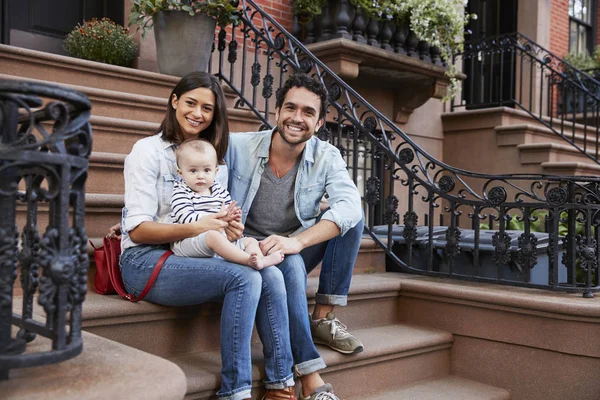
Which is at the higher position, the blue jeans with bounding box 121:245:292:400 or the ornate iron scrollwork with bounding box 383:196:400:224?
the ornate iron scrollwork with bounding box 383:196:400:224

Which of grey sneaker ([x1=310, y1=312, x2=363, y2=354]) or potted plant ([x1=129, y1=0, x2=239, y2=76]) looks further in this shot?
potted plant ([x1=129, y1=0, x2=239, y2=76])

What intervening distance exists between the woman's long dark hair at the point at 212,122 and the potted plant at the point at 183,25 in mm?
2242

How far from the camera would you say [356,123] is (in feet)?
13.8

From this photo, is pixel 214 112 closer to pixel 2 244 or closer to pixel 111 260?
pixel 111 260

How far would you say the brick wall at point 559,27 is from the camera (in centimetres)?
1009

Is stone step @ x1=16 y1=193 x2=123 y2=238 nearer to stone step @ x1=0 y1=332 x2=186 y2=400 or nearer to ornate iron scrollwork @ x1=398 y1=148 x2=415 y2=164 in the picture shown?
stone step @ x1=0 y1=332 x2=186 y2=400

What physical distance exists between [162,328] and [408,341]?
4.33ft

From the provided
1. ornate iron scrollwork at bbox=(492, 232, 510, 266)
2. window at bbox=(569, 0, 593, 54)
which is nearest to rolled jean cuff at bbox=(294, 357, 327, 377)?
ornate iron scrollwork at bbox=(492, 232, 510, 266)

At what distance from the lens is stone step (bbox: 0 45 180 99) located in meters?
4.24

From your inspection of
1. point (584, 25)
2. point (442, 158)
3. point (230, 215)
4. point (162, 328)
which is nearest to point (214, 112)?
point (230, 215)

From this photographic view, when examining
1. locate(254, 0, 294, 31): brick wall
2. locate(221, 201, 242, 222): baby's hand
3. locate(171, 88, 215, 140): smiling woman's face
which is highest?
locate(254, 0, 294, 31): brick wall

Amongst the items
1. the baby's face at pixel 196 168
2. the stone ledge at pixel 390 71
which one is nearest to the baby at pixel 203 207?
the baby's face at pixel 196 168

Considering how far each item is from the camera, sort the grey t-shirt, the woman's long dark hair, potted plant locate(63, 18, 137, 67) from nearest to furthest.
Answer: the woman's long dark hair
the grey t-shirt
potted plant locate(63, 18, 137, 67)

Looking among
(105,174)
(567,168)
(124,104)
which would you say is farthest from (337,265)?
(567,168)
